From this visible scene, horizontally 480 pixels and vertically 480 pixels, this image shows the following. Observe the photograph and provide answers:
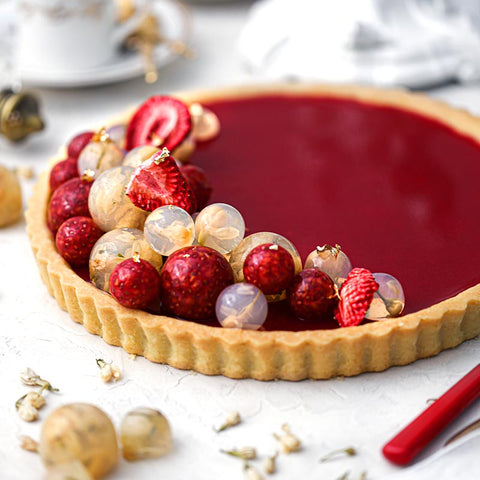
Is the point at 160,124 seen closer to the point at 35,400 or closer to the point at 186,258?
the point at 186,258

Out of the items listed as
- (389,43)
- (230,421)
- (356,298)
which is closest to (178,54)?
(389,43)

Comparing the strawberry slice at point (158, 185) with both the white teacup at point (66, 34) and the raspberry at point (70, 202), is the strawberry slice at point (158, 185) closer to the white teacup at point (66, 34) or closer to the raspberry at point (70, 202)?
the raspberry at point (70, 202)

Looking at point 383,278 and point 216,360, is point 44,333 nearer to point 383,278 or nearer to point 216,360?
point 216,360

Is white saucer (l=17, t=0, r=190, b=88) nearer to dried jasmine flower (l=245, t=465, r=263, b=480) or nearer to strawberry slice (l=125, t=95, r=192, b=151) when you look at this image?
strawberry slice (l=125, t=95, r=192, b=151)

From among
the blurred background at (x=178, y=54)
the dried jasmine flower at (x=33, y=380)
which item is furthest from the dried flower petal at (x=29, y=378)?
the blurred background at (x=178, y=54)

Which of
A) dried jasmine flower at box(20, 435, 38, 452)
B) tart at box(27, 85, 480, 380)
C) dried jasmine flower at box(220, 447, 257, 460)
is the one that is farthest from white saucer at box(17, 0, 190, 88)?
dried jasmine flower at box(220, 447, 257, 460)
